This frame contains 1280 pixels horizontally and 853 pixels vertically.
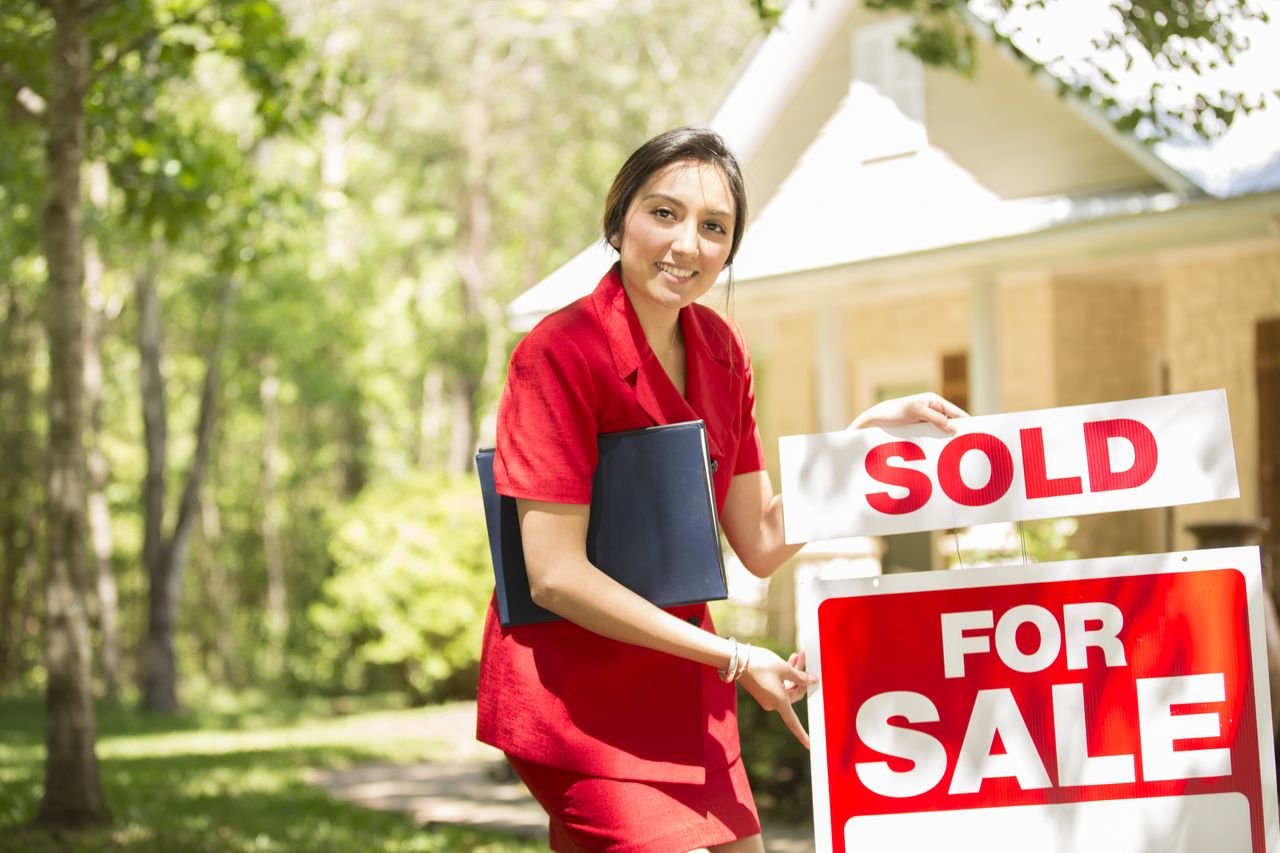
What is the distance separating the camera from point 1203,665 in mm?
2854

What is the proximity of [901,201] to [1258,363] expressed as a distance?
3152 mm

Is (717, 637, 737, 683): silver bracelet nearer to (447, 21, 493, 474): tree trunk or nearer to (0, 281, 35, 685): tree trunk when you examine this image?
(447, 21, 493, 474): tree trunk

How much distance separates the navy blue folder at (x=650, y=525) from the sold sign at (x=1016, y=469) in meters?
0.24

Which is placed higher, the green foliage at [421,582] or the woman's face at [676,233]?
the woman's face at [676,233]

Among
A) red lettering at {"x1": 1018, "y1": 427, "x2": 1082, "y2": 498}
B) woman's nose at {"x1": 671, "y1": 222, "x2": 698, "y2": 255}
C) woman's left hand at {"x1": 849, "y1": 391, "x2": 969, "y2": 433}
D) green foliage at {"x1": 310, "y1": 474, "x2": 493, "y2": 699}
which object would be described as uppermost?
woman's nose at {"x1": 671, "y1": 222, "x2": 698, "y2": 255}

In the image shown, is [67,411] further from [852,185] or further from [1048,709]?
[852,185]

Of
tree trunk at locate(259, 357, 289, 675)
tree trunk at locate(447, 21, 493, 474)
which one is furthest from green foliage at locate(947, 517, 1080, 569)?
tree trunk at locate(259, 357, 289, 675)

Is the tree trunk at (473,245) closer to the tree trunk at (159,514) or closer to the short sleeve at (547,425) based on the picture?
the tree trunk at (159,514)

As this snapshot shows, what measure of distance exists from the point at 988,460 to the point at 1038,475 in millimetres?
98

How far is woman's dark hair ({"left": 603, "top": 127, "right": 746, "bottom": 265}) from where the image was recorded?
2.74 meters

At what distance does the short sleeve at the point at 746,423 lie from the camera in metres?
2.96

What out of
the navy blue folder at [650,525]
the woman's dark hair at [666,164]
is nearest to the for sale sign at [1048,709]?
the navy blue folder at [650,525]

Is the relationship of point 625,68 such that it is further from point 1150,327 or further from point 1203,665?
point 1203,665

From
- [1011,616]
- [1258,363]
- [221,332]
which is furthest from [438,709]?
[1011,616]
